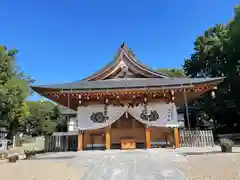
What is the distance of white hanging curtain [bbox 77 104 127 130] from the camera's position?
39.9 ft

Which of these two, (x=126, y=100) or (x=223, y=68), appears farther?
(x=223, y=68)

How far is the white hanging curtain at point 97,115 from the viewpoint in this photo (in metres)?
12.2

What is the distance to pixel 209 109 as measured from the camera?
21188 mm

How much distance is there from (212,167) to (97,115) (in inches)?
282

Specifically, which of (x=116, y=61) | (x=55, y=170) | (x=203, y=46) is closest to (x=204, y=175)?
(x=55, y=170)

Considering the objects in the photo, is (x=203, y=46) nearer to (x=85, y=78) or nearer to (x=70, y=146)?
(x=85, y=78)

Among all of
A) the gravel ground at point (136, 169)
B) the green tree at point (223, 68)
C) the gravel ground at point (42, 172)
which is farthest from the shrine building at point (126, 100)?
the green tree at point (223, 68)

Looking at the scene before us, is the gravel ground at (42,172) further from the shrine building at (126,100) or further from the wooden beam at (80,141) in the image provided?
the shrine building at (126,100)

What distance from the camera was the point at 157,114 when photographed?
12.1 metres

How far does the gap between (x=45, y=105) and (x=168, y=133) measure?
90.6 ft

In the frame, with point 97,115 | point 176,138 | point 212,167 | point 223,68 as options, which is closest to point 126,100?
point 97,115

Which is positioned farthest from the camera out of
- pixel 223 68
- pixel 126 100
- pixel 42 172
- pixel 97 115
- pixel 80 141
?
pixel 223 68

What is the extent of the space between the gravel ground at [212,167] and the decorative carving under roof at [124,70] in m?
7.15

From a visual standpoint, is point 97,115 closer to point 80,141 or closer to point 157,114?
point 80,141
